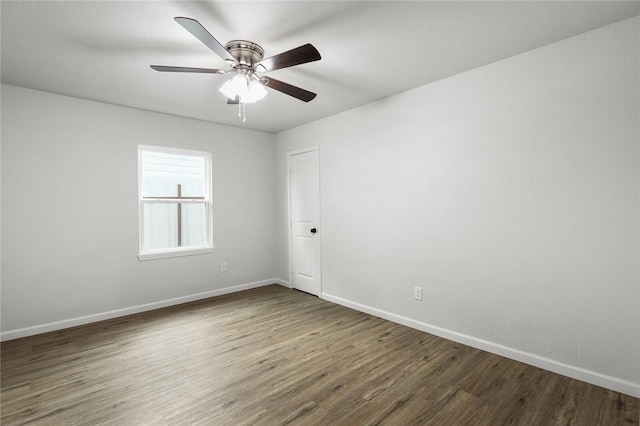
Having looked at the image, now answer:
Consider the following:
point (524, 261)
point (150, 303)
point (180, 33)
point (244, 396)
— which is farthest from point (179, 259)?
point (524, 261)

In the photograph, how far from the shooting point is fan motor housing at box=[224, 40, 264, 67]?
87.7 inches

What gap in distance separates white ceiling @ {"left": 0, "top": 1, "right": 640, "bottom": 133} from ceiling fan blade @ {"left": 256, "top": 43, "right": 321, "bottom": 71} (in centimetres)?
28

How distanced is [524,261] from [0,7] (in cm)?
406

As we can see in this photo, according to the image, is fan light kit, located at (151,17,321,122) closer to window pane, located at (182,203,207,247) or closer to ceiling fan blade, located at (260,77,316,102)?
ceiling fan blade, located at (260,77,316,102)

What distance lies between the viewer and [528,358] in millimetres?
2492

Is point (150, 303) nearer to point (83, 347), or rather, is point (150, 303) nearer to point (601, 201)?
point (83, 347)

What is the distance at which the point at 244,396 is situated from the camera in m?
2.12

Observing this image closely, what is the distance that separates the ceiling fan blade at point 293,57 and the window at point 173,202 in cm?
265

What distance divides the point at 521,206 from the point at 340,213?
82.3 inches

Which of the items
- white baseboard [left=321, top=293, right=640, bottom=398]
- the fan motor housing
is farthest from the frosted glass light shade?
white baseboard [left=321, top=293, right=640, bottom=398]

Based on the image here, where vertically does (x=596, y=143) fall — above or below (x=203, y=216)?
above

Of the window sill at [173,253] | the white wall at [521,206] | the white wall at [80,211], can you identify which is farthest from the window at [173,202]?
the white wall at [521,206]

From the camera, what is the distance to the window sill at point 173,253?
12.7 feet

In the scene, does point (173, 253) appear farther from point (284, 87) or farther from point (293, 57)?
point (293, 57)
